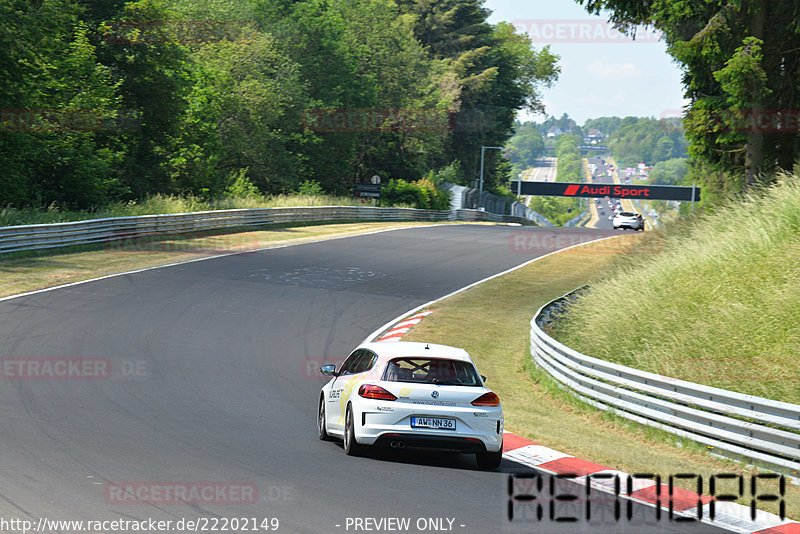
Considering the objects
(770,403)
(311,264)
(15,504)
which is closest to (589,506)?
(770,403)

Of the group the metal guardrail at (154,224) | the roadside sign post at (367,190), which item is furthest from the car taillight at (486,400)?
the roadside sign post at (367,190)

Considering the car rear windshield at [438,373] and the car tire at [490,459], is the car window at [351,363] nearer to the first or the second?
the car rear windshield at [438,373]

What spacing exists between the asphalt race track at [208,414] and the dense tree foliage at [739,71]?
10.4 m

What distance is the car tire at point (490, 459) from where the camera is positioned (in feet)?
32.1

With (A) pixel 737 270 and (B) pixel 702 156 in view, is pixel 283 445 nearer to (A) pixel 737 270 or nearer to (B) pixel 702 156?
(A) pixel 737 270

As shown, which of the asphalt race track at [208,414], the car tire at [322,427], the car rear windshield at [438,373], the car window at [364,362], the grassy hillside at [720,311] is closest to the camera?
the asphalt race track at [208,414]

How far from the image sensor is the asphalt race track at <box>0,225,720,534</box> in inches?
→ 298

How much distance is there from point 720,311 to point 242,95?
4787 centimetres

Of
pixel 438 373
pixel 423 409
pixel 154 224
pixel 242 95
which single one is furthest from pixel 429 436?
pixel 242 95

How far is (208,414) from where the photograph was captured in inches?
464

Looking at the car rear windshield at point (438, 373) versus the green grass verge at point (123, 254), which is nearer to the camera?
the car rear windshield at point (438, 373)

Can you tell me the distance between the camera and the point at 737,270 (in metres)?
16.9

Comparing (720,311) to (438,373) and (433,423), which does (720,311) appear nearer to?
(438,373)

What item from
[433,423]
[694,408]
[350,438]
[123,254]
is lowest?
[123,254]
